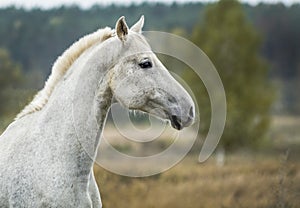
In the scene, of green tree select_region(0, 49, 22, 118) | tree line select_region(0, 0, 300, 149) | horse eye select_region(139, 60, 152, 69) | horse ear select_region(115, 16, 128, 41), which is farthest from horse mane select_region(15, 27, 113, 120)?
tree line select_region(0, 0, 300, 149)

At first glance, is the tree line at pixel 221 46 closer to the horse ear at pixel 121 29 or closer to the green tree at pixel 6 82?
the green tree at pixel 6 82

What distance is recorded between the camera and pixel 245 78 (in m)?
35.4

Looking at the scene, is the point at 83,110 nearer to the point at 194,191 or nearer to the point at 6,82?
the point at 194,191

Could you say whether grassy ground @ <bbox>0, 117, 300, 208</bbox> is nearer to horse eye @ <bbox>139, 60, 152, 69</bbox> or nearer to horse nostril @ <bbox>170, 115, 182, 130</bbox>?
horse nostril @ <bbox>170, 115, 182, 130</bbox>

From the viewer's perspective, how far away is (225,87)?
34.7 m

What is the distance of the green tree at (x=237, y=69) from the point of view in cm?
3231

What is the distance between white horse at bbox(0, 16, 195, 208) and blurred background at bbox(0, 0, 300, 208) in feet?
10.6

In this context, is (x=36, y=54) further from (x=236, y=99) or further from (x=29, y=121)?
(x=29, y=121)

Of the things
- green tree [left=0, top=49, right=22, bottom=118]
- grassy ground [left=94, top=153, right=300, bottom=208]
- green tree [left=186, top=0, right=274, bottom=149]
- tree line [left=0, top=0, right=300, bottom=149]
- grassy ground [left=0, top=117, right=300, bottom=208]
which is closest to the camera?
grassy ground [left=0, top=117, right=300, bottom=208]

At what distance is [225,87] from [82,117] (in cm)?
2978

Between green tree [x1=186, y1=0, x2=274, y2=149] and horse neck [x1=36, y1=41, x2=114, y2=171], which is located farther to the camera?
green tree [x1=186, y1=0, x2=274, y2=149]

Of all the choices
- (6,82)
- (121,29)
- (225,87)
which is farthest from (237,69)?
(121,29)

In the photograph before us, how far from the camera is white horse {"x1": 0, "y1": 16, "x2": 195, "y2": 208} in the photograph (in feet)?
16.9

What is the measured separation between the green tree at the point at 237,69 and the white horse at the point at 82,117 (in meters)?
26.0
